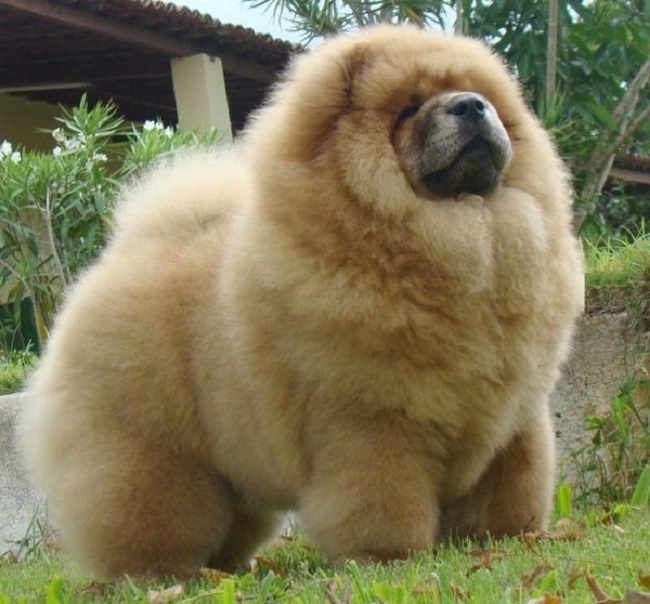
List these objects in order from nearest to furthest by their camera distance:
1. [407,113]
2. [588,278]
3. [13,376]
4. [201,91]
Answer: [407,113]
[588,278]
[13,376]
[201,91]

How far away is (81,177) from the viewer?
7.48m

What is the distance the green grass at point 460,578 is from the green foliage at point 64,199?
344 centimetres

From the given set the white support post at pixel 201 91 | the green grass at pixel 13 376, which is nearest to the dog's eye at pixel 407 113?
the green grass at pixel 13 376

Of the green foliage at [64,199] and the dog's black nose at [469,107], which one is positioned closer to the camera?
the dog's black nose at [469,107]

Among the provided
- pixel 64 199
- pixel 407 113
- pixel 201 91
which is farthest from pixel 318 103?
pixel 201 91

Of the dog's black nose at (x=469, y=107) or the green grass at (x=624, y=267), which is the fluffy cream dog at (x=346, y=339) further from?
the green grass at (x=624, y=267)

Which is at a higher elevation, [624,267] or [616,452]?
[624,267]

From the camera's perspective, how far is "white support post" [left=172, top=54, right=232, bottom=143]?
1058cm

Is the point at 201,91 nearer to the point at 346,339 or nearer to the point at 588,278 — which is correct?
the point at 588,278

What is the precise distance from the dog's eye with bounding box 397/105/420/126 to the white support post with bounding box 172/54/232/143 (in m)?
7.09

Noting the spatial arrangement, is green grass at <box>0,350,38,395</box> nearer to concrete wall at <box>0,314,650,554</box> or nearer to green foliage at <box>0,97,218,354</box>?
green foliage at <box>0,97,218,354</box>

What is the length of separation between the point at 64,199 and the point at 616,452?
159 inches

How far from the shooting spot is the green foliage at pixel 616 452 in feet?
15.1

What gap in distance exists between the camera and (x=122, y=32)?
9945 millimetres
